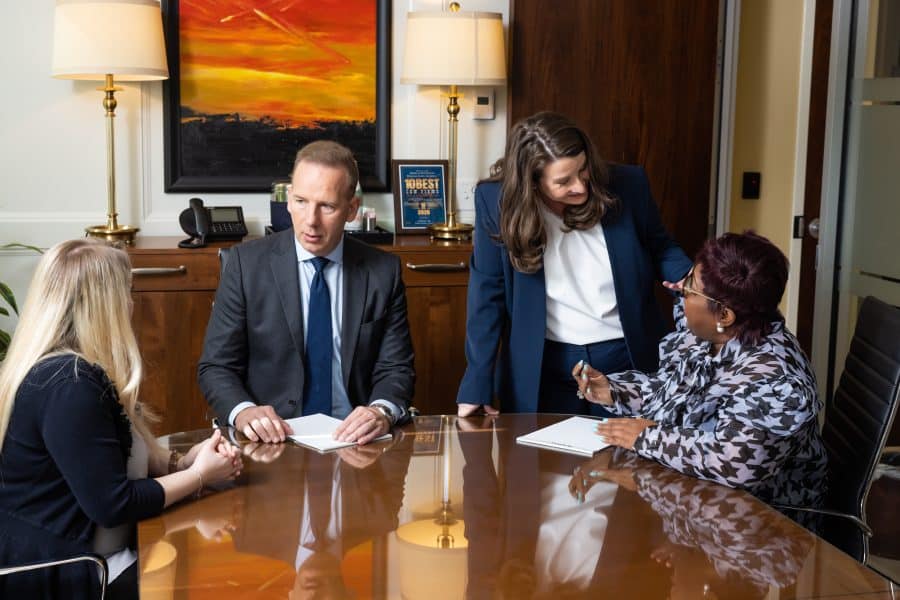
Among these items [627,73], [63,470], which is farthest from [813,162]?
[63,470]

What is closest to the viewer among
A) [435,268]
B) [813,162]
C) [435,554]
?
[435,554]

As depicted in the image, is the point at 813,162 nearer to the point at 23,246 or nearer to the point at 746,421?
the point at 746,421

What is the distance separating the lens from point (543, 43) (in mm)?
4180

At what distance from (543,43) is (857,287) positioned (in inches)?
59.8

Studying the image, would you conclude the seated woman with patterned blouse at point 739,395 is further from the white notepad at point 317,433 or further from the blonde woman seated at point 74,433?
the blonde woman seated at point 74,433

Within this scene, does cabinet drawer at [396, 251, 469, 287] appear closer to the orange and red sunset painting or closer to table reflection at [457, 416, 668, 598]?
the orange and red sunset painting

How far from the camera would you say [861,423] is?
231cm

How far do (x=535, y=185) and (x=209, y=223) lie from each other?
169cm

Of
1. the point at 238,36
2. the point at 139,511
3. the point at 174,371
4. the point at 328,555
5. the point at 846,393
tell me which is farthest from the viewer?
the point at 238,36

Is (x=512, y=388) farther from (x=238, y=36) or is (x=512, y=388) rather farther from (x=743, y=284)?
(x=238, y=36)

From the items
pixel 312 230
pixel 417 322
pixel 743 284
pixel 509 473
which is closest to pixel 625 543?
pixel 509 473

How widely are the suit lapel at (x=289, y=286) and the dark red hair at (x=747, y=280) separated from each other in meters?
1.01

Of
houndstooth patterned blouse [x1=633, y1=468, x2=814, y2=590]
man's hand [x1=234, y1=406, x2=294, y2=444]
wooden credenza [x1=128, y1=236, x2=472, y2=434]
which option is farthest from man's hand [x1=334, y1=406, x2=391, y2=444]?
wooden credenza [x1=128, y1=236, x2=472, y2=434]

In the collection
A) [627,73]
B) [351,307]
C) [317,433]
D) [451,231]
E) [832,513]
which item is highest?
[627,73]
